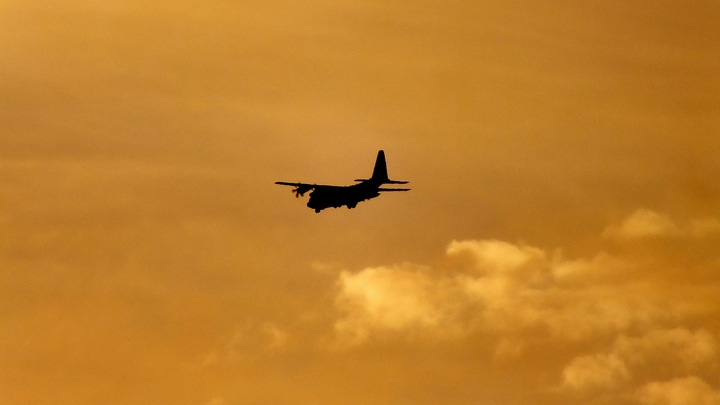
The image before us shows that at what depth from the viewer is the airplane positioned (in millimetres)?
140750

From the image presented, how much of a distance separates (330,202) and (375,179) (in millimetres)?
7903

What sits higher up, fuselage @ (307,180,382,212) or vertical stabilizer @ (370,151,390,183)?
vertical stabilizer @ (370,151,390,183)

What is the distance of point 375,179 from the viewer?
466ft

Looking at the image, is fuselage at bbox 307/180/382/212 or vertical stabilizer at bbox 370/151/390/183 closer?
fuselage at bbox 307/180/382/212

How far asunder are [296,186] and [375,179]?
14225mm

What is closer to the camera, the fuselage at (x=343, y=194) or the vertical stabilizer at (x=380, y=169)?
the fuselage at (x=343, y=194)

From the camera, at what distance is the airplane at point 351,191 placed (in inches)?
5541

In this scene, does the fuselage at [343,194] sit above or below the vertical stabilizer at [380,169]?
below

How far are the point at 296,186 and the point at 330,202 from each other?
832cm

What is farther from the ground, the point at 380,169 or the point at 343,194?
the point at 380,169

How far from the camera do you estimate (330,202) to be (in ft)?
469

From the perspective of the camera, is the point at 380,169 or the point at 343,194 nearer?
the point at 343,194

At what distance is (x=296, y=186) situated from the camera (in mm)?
148500

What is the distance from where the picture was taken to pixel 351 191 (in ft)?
462
